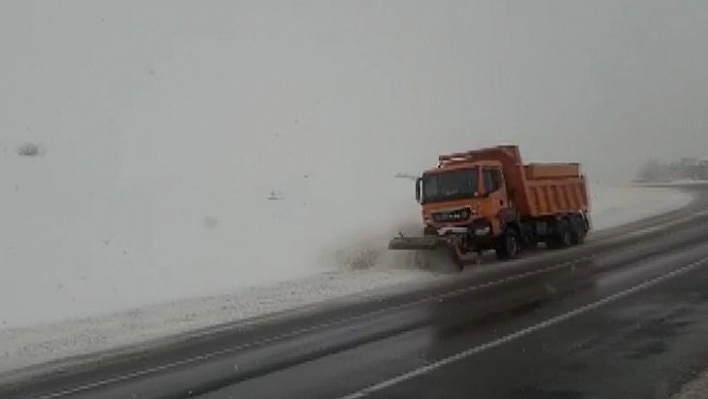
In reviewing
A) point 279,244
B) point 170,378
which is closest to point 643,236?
point 279,244

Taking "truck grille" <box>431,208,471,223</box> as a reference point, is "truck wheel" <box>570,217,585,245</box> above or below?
below

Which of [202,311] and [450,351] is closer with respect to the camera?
[450,351]

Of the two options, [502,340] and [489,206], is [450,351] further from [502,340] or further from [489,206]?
[489,206]

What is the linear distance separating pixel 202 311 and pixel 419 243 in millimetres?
6747

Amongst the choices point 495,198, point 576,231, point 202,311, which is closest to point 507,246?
point 495,198

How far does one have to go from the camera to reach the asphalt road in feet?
29.7

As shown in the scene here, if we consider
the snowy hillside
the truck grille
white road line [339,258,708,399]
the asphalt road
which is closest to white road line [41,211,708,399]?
the asphalt road

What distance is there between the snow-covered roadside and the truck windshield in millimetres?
1920

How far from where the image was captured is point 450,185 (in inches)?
917

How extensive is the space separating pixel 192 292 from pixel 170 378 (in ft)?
32.9

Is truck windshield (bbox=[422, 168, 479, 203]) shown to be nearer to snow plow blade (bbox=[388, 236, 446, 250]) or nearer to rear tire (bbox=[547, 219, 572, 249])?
snow plow blade (bbox=[388, 236, 446, 250])

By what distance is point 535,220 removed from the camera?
84.0 ft

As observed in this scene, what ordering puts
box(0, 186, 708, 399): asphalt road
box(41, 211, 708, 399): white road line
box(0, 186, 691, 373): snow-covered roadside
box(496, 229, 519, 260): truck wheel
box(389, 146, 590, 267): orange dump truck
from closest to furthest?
box(0, 186, 708, 399): asphalt road < box(41, 211, 708, 399): white road line < box(0, 186, 691, 373): snow-covered roadside < box(389, 146, 590, 267): orange dump truck < box(496, 229, 519, 260): truck wheel

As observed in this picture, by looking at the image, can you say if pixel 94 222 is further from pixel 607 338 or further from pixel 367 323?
pixel 607 338
